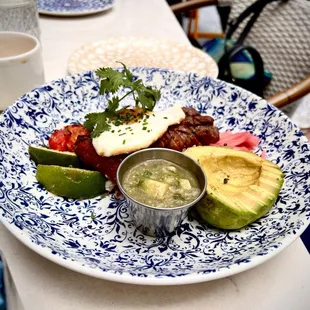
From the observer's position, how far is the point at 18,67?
144 centimetres

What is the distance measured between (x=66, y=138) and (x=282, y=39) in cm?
181

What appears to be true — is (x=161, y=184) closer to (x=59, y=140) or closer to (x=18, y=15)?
(x=59, y=140)

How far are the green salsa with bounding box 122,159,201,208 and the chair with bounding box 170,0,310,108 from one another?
1419mm

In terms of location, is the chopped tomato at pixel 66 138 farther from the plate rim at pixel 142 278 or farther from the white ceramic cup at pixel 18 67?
the plate rim at pixel 142 278

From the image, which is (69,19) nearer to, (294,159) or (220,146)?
(220,146)

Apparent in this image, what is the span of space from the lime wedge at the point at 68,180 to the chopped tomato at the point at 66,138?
0.16 m

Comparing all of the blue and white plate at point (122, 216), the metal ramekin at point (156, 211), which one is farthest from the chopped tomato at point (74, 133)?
the metal ramekin at point (156, 211)

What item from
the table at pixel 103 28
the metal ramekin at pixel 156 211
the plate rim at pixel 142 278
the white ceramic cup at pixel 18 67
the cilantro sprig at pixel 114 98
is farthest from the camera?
the table at pixel 103 28

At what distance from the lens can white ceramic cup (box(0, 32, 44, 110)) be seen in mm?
1420

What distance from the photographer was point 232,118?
1617 millimetres

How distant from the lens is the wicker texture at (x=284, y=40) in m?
2.46

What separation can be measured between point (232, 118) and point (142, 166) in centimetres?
56

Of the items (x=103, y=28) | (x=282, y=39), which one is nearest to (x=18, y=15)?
(x=103, y=28)

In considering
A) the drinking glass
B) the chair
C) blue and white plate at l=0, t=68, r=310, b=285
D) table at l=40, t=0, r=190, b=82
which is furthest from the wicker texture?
the drinking glass
